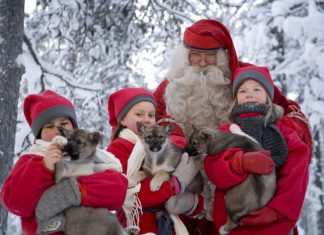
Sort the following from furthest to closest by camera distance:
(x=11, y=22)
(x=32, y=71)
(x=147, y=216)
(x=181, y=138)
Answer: (x=32, y=71) → (x=11, y=22) → (x=181, y=138) → (x=147, y=216)

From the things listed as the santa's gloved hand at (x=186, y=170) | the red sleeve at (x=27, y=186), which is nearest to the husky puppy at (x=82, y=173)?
the red sleeve at (x=27, y=186)

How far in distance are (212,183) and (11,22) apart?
11.9 feet

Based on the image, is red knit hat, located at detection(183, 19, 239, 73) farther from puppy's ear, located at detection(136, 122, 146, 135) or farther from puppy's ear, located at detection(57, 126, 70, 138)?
puppy's ear, located at detection(57, 126, 70, 138)

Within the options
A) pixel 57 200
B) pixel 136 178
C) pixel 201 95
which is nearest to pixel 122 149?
pixel 136 178

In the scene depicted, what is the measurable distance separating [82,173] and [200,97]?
211 cm

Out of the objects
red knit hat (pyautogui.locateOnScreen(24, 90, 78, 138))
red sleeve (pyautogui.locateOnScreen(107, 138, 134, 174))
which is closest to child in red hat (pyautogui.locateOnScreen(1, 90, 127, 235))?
red knit hat (pyautogui.locateOnScreen(24, 90, 78, 138))

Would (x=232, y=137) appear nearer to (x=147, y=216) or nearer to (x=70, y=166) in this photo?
(x=147, y=216)

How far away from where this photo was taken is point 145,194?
4047 millimetres

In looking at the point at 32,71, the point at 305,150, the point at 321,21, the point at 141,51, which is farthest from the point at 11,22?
the point at 321,21

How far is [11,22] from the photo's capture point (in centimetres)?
609

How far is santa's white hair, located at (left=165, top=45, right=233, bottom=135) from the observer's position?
515cm

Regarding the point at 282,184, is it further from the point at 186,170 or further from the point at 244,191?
the point at 186,170

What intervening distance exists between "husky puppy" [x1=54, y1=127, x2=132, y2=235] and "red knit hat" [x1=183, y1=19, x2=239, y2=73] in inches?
82.8

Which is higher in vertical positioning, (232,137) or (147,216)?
(232,137)
